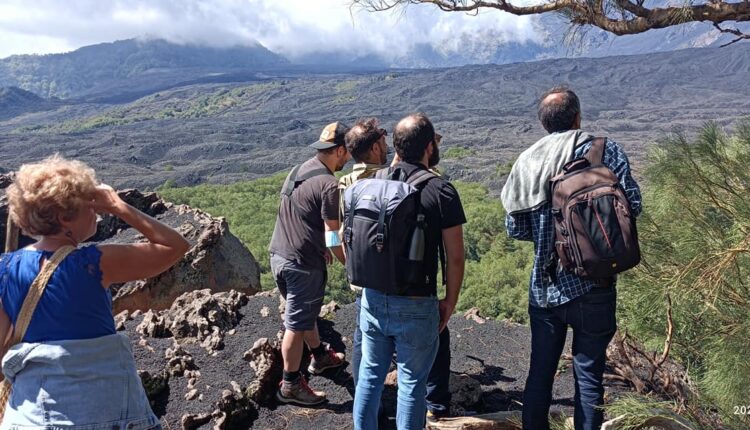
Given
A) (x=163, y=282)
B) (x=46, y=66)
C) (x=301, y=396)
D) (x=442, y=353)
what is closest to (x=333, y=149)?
(x=442, y=353)

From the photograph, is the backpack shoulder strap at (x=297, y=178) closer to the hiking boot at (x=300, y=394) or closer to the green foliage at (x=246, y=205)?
the hiking boot at (x=300, y=394)

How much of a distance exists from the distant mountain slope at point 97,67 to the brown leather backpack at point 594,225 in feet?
491

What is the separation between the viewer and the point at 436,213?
2.23 metres

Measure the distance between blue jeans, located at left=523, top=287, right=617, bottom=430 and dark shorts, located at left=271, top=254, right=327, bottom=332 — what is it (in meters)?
1.14

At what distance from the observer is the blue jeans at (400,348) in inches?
89.3

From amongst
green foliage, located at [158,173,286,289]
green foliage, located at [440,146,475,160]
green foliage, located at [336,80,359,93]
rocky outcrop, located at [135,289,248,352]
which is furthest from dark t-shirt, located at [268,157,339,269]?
green foliage, located at [336,80,359,93]

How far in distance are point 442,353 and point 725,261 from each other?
1180mm

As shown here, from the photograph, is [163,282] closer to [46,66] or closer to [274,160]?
[274,160]

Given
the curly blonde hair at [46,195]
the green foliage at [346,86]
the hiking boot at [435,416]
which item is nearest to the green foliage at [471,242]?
the hiking boot at [435,416]

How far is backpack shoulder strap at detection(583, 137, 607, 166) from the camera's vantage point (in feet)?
7.23

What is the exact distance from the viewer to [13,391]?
1.70 m

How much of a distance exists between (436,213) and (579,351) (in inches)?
28.0

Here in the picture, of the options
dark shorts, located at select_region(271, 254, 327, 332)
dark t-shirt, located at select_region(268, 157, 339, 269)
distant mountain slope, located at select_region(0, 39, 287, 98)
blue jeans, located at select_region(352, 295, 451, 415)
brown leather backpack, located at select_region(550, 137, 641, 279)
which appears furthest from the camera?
distant mountain slope, located at select_region(0, 39, 287, 98)

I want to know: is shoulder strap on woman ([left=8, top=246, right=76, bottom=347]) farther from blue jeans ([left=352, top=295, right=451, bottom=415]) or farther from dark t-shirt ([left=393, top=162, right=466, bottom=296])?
blue jeans ([left=352, top=295, right=451, bottom=415])
